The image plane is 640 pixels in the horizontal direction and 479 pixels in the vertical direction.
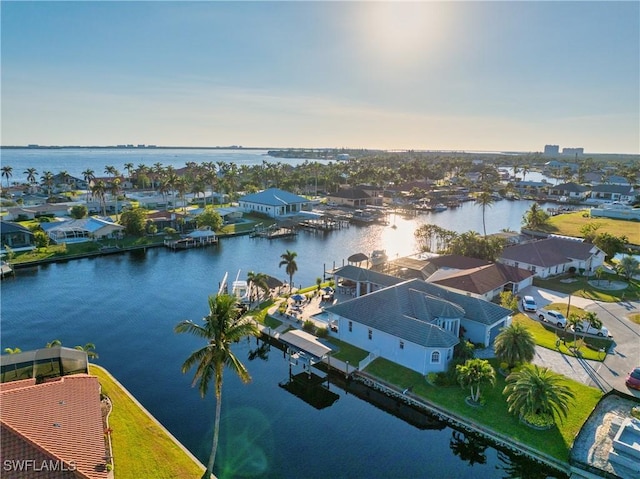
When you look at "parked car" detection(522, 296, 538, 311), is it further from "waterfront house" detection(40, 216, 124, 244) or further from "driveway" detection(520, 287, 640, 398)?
"waterfront house" detection(40, 216, 124, 244)

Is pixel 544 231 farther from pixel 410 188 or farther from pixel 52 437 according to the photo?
pixel 52 437

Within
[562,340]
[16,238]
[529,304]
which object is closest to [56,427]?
[562,340]

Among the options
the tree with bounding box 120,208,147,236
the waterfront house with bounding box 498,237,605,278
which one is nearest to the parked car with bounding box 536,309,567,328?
the waterfront house with bounding box 498,237,605,278

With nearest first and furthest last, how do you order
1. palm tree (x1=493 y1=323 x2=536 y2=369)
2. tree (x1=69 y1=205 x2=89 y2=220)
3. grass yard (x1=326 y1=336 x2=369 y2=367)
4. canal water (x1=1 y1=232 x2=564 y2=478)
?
canal water (x1=1 y1=232 x2=564 y2=478) < palm tree (x1=493 y1=323 x2=536 y2=369) < grass yard (x1=326 y1=336 x2=369 y2=367) < tree (x1=69 y1=205 x2=89 y2=220)

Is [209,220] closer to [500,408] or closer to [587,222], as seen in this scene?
[500,408]

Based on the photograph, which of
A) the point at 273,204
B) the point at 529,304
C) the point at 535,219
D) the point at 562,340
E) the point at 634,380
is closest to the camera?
the point at 634,380

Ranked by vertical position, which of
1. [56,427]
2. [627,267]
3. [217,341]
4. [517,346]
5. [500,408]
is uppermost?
[217,341]

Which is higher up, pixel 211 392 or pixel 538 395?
pixel 538 395
